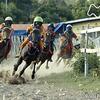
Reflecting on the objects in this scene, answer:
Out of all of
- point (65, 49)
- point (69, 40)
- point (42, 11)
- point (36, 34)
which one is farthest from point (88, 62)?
point (42, 11)

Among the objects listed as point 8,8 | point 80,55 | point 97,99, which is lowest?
point 97,99

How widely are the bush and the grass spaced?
292 millimetres

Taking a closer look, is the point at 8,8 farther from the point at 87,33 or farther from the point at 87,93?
the point at 87,93

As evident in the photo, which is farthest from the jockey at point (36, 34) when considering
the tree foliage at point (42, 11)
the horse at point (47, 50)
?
the tree foliage at point (42, 11)

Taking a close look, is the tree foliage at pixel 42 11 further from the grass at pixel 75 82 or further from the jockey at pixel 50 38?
the grass at pixel 75 82

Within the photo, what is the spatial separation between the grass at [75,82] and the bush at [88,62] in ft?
0.96

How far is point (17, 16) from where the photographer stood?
65.6 meters

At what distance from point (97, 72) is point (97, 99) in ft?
17.6

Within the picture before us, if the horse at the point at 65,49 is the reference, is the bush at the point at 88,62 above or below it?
below

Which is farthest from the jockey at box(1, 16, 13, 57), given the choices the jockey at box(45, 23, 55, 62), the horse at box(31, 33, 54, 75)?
the jockey at box(45, 23, 55, 62)

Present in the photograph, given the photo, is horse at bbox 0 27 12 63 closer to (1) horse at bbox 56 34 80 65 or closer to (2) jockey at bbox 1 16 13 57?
(2) jockey at bbox 1 16 13 57

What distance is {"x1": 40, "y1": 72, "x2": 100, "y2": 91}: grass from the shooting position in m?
14.0

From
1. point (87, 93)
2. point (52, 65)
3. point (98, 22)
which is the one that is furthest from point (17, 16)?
point (87, 93)

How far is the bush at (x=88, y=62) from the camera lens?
675 inches
